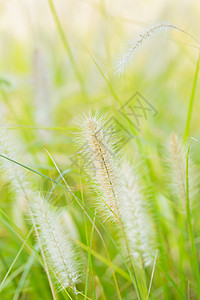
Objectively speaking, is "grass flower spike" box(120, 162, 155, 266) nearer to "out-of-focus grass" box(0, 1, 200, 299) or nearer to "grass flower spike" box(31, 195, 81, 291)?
"out-of-focus grass" box(0, 1, 200, 299)

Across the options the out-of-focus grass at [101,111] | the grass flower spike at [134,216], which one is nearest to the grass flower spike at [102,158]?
the out-of-focus grass at [101,111]

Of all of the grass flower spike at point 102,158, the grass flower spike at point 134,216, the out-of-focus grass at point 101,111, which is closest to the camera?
the grass flower spike at point 102,158

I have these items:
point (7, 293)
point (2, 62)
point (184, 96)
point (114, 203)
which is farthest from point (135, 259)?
point (2, 62)

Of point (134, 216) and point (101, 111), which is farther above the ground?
point (101, 111)

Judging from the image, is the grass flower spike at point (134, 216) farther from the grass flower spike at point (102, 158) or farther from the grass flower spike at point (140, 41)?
the grass flower spike at point (140, 41)

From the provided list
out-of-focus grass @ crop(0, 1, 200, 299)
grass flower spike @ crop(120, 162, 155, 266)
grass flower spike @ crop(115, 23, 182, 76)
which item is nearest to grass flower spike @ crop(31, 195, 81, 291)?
out-of-focus grass @ crop(0, 1, 200, 299)

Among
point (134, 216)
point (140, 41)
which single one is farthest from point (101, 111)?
point (140, 41)

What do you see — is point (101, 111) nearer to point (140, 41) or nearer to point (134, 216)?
point (134, 216)

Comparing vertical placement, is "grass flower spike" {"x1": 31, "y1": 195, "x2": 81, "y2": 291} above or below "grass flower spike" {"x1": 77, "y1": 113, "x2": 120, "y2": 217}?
below

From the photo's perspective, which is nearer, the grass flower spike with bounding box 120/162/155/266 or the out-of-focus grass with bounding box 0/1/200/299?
the grass flower spike with bounding box 120/162/155/266
